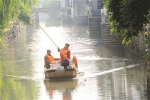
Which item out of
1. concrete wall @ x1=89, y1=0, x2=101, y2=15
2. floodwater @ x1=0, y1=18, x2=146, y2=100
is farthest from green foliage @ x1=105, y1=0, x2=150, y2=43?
concrete wall @ x1=89, y1=0, x2=101, y2=15

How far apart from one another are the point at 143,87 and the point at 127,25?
903cm

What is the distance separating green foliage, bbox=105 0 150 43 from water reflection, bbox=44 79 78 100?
6810 mm

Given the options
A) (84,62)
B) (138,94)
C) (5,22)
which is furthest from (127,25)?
(84,62)

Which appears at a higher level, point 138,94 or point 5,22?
point 5,22

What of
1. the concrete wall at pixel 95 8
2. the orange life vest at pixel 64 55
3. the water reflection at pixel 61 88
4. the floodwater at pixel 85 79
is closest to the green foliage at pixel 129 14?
the floodwater at pixel 85 79

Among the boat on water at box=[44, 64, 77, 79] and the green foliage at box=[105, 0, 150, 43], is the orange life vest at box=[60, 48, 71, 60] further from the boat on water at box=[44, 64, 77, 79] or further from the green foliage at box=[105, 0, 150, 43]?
the green foliage at box=[105, 0, 150, 43]

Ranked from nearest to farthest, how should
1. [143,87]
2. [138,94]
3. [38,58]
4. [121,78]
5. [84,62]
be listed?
[138,94] → [143,87] → [121,78] → [84,62] → [38,58]

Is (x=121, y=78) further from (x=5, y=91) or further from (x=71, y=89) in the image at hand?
(x=5, y=91)

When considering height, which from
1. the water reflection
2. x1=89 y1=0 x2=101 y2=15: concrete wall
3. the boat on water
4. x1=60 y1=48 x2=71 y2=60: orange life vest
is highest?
x1=89 y1=0 x2=101 y2=15: concrete wall

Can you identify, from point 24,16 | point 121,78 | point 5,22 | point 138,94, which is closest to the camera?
point 138,94

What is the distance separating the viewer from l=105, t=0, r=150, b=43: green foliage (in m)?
14.9

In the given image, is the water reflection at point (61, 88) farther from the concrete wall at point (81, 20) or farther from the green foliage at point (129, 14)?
the concrete wall at point (81, 20)

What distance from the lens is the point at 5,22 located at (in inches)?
1266

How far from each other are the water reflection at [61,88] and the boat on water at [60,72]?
30cm
